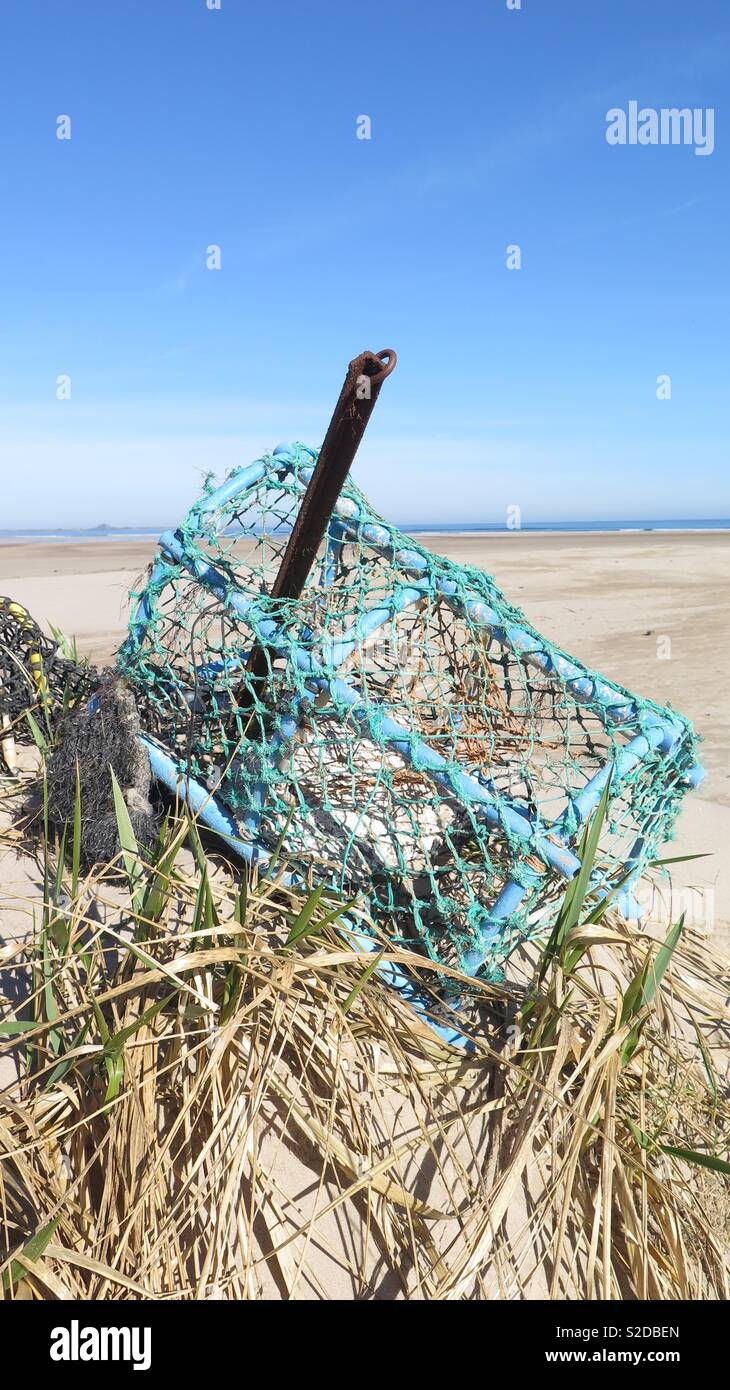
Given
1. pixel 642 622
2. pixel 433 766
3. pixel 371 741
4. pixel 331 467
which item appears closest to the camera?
Answer: pixel 331 467

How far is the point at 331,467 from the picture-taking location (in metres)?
2.07

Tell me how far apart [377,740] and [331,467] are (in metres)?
0.73

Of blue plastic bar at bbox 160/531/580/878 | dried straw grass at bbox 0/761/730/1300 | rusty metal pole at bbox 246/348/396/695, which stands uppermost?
rusty metal pole at bbox 246/348/396/695

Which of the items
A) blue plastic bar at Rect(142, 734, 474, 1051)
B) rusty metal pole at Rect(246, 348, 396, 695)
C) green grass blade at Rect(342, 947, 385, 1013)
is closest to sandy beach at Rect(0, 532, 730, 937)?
blue plastic bar at Rect(142, 734, 474, 1051)

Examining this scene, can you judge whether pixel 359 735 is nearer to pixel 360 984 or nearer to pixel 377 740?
pixel 377 740

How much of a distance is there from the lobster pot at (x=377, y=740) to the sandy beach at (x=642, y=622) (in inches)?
43.4

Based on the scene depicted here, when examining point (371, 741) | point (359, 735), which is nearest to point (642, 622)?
point (371, 741)

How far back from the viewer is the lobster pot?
2305mm

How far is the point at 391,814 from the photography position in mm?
2486

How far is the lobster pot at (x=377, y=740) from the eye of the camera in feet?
7.56

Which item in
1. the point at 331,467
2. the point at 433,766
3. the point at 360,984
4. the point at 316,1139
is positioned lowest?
the point at 316,1139

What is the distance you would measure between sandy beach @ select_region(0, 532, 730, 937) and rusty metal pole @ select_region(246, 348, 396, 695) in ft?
6.85

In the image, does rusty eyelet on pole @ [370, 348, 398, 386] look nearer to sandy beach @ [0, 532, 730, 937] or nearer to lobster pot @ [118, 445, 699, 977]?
lobster pot @ [118, 445, 699, 977]
